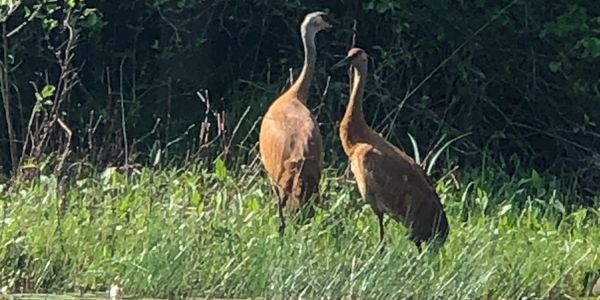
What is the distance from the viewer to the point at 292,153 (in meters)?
8.53

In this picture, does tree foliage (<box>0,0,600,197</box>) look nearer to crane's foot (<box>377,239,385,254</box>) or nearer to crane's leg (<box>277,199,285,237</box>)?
crane's leg (<box>277,199,285,237</box>)

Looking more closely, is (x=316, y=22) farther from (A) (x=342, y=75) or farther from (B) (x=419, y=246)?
(B) (x=419, y=246)

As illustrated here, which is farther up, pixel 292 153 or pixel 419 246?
pixel 292 153

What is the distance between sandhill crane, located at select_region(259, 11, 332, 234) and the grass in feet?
0.50

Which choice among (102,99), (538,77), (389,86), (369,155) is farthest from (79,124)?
(369,155)

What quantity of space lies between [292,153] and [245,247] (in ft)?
3.61

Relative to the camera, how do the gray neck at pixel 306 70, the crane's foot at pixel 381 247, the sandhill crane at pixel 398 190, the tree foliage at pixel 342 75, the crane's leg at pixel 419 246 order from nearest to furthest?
the crane's foot at pixel 381 247 → the crane's leg at pixel 419 246 → the sandhill crane at pixel 398 190 → the gray neck at pixel 306 70 → the tree foliage at pixel 342 75

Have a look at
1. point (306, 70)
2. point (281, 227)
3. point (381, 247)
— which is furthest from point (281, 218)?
point (306, 70)

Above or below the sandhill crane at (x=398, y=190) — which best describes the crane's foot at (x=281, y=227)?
below

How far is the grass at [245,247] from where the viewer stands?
7.17 meters

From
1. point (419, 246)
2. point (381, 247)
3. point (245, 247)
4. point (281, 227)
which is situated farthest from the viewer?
point (281, 227)

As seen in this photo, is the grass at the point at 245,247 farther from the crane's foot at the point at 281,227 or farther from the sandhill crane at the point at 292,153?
the sandhill crane at the point at 292,153

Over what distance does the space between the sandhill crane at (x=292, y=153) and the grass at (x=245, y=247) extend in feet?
0.50

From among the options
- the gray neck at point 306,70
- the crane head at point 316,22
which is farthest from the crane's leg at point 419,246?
the crane head at point 316,22
